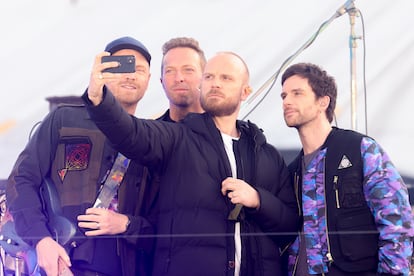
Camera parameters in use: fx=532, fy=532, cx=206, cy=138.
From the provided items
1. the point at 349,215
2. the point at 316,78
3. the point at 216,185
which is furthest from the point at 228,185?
the point at 316,78

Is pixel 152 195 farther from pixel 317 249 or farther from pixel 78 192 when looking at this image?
pixel 317 249

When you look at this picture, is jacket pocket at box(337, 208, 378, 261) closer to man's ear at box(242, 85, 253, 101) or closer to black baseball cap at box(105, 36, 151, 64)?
man's ear at box(242, 85, 253, 101)

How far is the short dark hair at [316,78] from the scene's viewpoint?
1.38m

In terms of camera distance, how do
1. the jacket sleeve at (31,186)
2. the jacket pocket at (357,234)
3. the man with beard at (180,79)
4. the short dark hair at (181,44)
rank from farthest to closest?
the man with beard at (180,79) → the short dark hair at (181,44) → the jacket pocket at (357,234) → the jacket sleeve at (31,186)

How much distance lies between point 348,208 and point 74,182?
651 mm

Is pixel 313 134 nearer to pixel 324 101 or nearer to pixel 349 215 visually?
pixel 324 101

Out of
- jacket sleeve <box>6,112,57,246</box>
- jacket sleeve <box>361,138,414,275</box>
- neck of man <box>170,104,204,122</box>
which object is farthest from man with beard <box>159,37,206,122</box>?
jacket sleeve <box>361,138,414,275</box>

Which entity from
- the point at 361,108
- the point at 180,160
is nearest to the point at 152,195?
the point at 180,160

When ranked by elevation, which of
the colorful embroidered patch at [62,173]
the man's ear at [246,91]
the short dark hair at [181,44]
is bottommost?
the colorful embroidered patch at [62,173]

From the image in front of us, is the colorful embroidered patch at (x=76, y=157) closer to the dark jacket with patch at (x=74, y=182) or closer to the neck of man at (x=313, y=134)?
the dark jacket with patch at (x=74, y=182)

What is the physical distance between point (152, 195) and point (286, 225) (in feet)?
1.10

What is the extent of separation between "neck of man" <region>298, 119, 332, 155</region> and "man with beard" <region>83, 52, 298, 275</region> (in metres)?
0.12

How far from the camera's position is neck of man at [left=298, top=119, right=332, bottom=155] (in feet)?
4.66

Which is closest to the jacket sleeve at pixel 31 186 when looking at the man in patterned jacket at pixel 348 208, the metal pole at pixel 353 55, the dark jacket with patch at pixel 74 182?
the dark jacket with patch at pixel 74 182
